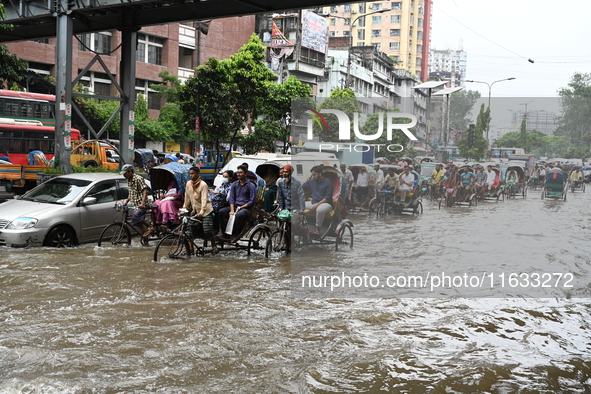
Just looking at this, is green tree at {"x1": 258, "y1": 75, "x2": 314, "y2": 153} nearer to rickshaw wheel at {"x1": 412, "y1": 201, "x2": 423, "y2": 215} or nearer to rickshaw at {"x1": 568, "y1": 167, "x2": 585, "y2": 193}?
rickshaw wheel at {"x1": 412, "y1": 201, "x2": 423, "y2": 215}

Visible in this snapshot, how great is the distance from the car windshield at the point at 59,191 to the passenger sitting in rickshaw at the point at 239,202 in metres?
2.80

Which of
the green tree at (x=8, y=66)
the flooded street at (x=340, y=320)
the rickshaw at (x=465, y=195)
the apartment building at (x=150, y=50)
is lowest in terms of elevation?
the flooded street at (x=340, y=320)

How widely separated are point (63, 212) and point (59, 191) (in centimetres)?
67

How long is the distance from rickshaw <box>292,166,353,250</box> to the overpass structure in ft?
27.4

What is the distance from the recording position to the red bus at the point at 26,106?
24281 millimetres

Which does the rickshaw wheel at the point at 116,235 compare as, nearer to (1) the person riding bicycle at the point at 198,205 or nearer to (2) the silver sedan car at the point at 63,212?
(2) the silver sedan car at the point at 63,212

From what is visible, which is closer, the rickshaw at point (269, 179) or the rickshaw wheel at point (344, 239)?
the rickshaw wheel at point (344, 239)

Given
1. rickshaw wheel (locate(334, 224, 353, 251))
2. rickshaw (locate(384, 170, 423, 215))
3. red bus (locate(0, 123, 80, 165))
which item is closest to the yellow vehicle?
red bus (locate(0, 123, 80, 165))

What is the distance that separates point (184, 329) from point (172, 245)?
3974 millimetres

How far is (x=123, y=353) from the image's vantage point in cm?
548

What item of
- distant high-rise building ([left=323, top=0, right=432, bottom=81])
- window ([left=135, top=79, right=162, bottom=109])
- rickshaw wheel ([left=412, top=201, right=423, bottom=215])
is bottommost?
rickshaw wheel ([left=412, top=201, right=423, bottom=215])

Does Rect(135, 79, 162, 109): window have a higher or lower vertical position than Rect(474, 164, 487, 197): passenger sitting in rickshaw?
higher

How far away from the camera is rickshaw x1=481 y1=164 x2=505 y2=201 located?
7004 millimetres

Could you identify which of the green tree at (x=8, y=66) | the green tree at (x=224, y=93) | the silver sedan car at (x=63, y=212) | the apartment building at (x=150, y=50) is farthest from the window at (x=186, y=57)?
the silver sedan car at (x=63, y=212)
